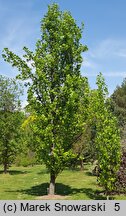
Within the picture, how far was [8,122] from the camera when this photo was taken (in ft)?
121

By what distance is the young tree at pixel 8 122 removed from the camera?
3697cm

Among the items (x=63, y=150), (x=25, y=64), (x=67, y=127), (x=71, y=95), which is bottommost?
(x=63, y=150)

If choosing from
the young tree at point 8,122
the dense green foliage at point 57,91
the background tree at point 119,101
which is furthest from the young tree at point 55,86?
the background tree at point 119,101

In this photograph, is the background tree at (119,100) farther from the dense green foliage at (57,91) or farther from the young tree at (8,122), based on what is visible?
the dense green foliage at (57,91)

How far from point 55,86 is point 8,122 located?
648 inches

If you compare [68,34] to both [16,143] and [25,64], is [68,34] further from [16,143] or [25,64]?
[16,143]

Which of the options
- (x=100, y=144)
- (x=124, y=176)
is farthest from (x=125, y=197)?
(x=100, y=144)

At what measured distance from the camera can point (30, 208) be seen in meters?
9.45

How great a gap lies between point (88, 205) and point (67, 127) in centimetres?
1132

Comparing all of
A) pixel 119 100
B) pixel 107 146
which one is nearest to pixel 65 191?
pixel 107 146

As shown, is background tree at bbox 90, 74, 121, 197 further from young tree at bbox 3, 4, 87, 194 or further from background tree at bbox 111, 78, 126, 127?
background tree at bbox 111, 78, 126, 127

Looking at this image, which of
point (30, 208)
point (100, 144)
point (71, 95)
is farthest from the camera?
point (71, 95)

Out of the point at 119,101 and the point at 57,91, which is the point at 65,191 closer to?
the point at 57,91

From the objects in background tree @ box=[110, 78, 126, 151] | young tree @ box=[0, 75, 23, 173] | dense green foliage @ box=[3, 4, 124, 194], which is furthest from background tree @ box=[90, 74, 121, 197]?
background tree @ box=[110, 78, 126, 151]
